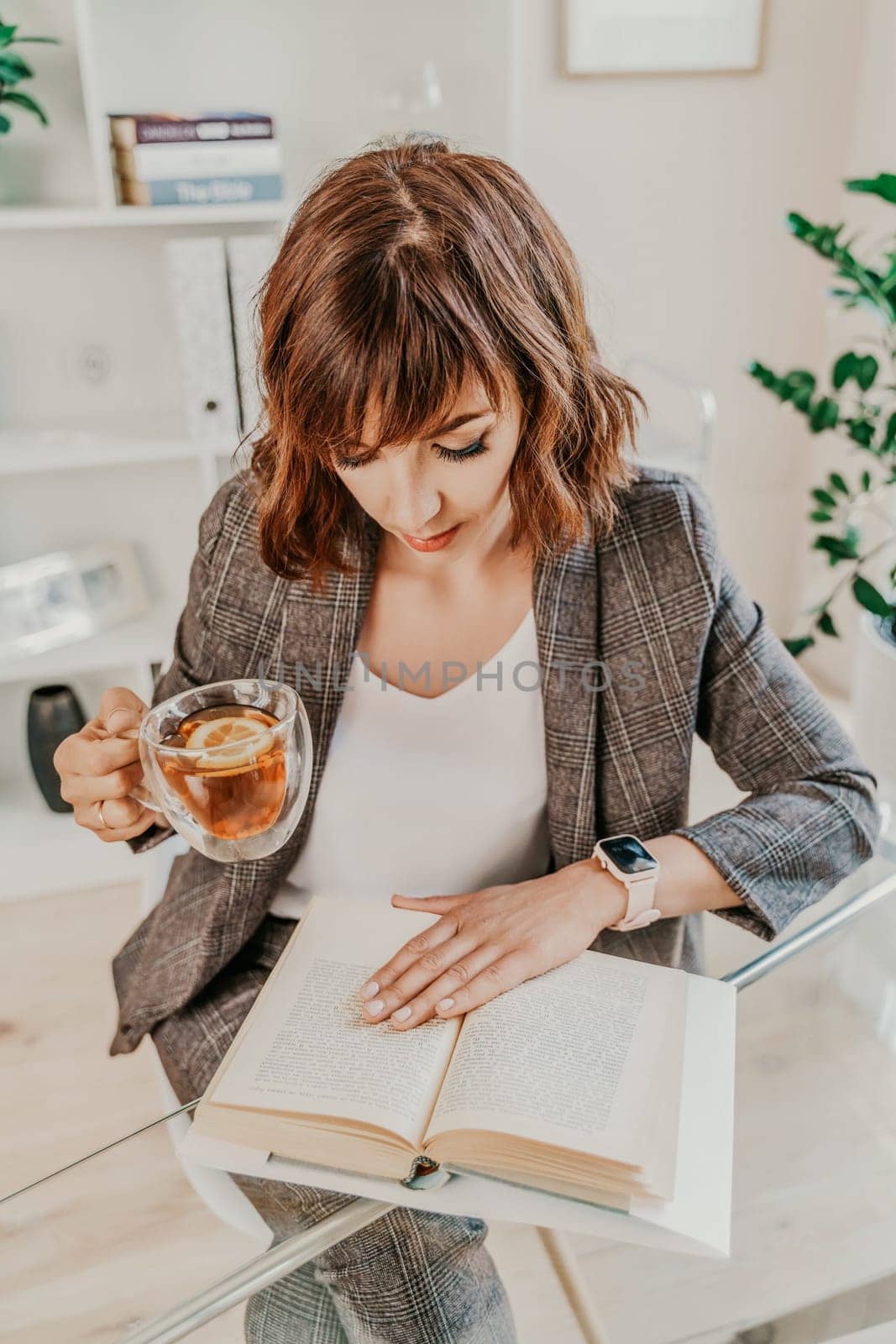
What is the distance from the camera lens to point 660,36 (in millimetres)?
2264

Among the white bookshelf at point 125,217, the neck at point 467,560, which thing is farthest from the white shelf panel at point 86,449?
the neck at point 467,560

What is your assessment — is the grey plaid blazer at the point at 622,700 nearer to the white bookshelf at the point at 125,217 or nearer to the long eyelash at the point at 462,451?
the long eyelash at the point at 462,451

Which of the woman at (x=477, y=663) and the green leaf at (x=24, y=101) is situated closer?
the woman at (x=477, y=663)

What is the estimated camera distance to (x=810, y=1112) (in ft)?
2.95

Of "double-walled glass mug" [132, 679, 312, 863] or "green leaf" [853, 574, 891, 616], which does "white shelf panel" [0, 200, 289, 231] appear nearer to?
"green leaf" [853, 574, 891, 616]

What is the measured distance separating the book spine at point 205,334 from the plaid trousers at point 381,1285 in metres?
1.48

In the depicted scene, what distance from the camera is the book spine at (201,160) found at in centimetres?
183

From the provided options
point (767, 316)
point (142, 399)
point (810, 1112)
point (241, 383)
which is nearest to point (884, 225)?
point (767, 316)

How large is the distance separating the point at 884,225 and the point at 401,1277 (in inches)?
90.4

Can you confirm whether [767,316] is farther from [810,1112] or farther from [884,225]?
[810,1112]

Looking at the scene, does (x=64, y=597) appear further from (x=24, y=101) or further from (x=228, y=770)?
(x=228, y=770)

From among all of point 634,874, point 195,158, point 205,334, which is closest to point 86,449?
point 205,334

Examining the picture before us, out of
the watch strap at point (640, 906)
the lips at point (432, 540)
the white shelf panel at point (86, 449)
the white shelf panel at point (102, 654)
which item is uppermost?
the lips at point (432, 540)

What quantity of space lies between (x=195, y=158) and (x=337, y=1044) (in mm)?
1572
